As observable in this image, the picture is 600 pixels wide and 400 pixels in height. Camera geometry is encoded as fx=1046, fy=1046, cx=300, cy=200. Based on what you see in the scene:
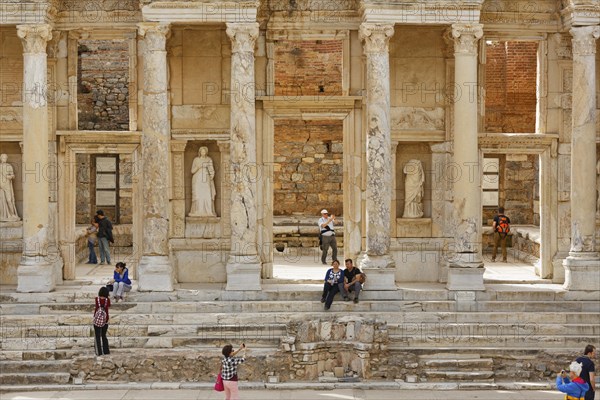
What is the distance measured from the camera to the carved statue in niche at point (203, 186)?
75.3ft

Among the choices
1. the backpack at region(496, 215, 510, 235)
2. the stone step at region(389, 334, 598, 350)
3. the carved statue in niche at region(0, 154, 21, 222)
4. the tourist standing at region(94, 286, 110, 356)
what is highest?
the carved statue in niche at region(0, 154, 21, 222)

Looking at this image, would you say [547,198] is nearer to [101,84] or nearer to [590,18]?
[590,18]

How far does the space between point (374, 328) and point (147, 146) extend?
235 inches

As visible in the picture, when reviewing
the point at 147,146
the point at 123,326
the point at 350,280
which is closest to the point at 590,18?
the point at 350,280

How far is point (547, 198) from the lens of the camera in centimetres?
2325

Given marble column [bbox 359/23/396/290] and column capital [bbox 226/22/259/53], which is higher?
column capital [bbox 226/22/259/53]

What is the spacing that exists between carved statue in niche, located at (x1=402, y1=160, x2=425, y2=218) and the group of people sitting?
275 cm

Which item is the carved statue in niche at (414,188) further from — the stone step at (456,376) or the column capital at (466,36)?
the stone step at (456,376)

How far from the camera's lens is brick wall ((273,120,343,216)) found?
1271 inches

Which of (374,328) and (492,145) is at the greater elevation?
(492,145)

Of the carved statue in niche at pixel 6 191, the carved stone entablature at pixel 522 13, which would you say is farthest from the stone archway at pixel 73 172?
the carved stone entablature at pixel 522 13

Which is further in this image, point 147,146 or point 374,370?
point 147,146

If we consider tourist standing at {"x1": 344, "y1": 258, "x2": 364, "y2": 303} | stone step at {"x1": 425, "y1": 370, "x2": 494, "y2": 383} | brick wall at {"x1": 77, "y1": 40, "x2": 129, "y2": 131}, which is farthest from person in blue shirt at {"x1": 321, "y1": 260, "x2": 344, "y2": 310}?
brick wall at {"x1": 77, "y1": 40, "x2": 129, "y2": 131}

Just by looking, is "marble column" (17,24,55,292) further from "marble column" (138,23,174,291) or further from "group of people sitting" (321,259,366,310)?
"group of people sitting" (321,259,366,310)
